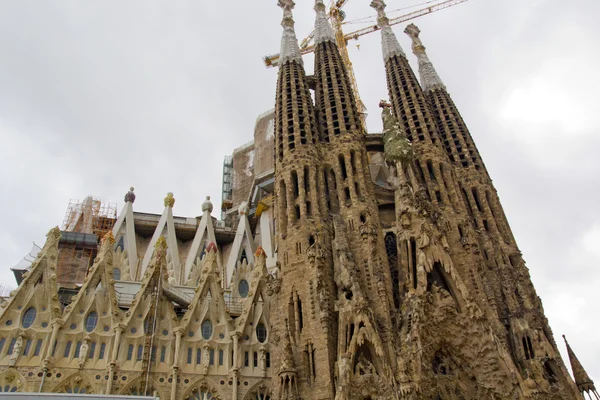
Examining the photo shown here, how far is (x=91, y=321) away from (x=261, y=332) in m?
8.02

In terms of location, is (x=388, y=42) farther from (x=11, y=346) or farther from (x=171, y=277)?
(x=11, y=346)

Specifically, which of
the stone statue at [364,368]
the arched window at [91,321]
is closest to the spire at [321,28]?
the arched window at [91,321]

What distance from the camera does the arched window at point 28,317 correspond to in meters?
22.6

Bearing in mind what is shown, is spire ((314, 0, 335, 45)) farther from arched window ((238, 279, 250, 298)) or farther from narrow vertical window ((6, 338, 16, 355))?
narrow vertical window ((6, 338, 16, 355))

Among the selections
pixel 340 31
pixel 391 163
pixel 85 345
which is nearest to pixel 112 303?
pixel 85 345

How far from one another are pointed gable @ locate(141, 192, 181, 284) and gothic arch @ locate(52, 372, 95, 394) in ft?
34.7

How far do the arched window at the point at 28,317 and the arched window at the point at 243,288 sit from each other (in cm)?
1238

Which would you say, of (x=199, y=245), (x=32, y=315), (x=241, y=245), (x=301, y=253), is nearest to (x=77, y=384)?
(x=32, y=315)

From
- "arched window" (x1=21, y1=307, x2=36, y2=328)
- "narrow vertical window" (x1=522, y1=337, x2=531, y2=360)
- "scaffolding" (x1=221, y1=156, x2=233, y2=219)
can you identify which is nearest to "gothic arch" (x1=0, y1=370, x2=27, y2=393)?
"arched window" (x1=21, y1=307, x2=36, y2=328)

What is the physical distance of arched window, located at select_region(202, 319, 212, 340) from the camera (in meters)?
24.2

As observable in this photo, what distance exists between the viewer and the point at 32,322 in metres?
22.7

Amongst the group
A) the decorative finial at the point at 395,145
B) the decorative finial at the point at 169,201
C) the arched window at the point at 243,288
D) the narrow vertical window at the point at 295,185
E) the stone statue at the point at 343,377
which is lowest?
the stone statue at the point at 343,377

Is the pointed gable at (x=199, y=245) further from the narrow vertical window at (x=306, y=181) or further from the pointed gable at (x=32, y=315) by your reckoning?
the pointed gable at (x=32, y=315)

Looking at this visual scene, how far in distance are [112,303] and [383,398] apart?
519 inches
